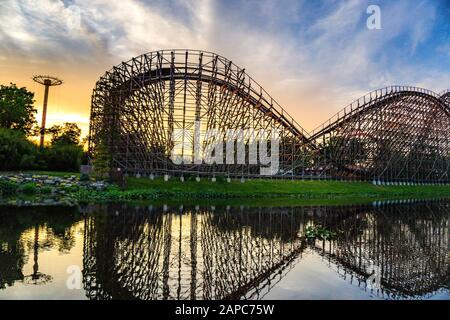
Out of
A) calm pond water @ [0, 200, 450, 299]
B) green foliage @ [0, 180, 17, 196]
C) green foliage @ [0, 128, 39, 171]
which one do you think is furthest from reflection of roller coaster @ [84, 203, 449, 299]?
green foliage @ [0, 128, 39, 171]

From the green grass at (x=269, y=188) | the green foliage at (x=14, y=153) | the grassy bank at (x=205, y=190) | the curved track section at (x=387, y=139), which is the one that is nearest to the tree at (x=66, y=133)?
the green foliage at (x=14, y=153)

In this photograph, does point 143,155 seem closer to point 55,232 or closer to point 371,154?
point 55,232

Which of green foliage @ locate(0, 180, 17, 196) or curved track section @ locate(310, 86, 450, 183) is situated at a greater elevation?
curved track section @ locate(310, 86, 450, 183)

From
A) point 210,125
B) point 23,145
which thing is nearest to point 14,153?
point 23,145

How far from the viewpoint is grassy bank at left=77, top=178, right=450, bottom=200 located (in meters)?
23.6

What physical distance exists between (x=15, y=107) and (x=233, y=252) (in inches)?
1424

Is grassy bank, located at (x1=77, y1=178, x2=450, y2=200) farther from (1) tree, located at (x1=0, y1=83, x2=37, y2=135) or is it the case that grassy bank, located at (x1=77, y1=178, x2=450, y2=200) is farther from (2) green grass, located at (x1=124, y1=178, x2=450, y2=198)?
(1) tree, located at (x1=0, y1=83, x2=37, y2=135)

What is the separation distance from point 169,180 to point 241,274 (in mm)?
20477

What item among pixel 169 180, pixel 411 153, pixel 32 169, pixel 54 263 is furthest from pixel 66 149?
pixel 411 153

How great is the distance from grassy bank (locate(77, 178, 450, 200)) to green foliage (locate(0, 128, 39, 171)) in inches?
450

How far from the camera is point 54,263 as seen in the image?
8.04 metres

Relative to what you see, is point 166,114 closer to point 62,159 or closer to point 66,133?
point 62,159

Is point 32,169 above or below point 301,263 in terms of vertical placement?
above

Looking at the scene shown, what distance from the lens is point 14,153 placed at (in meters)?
30.0
